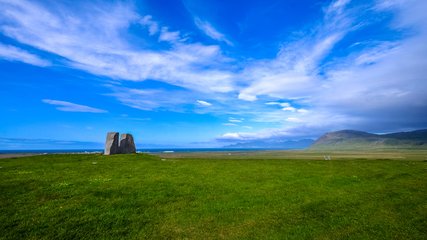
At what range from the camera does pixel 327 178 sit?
94.8ft

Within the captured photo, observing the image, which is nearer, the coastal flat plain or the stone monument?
the coastal flat plain

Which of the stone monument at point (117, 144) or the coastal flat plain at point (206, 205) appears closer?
the coastal flat plain at point (206, 205)

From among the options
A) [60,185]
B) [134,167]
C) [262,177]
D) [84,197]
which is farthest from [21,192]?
[262,177]

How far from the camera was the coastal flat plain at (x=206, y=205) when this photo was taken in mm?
14625

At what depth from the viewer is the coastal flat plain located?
14625 millimetres

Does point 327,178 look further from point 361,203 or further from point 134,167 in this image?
point 134,167

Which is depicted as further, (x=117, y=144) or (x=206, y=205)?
(x=117, y=144)

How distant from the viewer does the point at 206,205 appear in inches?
746

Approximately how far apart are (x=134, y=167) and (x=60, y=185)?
11.5 m

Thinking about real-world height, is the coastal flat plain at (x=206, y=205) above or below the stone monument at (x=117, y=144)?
below

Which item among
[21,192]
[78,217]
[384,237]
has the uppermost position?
[21,192]

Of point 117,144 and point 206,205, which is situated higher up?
point 117,144

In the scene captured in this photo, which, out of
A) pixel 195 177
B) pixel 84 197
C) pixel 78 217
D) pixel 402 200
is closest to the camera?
pixel 78 217

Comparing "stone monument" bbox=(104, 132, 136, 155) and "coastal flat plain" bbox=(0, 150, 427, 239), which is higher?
"stone monument" bbox=(104, 132, 136, 155)
